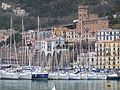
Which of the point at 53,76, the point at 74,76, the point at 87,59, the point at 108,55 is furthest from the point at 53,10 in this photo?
the point at 74,76

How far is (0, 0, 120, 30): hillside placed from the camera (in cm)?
13662

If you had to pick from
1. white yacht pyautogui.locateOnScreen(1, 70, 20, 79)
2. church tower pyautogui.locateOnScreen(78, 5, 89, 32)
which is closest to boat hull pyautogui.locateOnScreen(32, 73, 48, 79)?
white yacht pyautogui.locateOnScreen(1, 70, 20, 79)

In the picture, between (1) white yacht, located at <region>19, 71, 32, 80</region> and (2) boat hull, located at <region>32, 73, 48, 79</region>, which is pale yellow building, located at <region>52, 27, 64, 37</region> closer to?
(1) white yacht, located at <region>19, 71, 32, 80</region>

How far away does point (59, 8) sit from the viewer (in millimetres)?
149125

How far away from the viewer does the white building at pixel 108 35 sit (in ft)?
333

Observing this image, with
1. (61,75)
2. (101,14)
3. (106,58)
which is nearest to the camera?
(61,75)

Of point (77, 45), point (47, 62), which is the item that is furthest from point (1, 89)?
point (77, 45)

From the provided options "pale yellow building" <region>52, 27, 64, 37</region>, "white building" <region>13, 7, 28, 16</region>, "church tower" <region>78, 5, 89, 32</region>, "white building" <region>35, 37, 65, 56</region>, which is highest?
"white building" <region>13, 7, 28, 16</region>

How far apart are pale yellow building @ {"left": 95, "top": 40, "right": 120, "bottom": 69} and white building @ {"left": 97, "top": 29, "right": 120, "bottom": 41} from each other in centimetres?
337

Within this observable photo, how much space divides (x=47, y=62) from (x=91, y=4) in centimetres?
5548

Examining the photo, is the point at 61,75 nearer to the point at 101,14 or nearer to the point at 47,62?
the point at 47,62

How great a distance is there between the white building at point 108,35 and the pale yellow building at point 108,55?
337 cm

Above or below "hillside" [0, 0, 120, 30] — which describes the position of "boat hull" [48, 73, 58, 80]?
below

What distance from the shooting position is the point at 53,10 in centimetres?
14775
